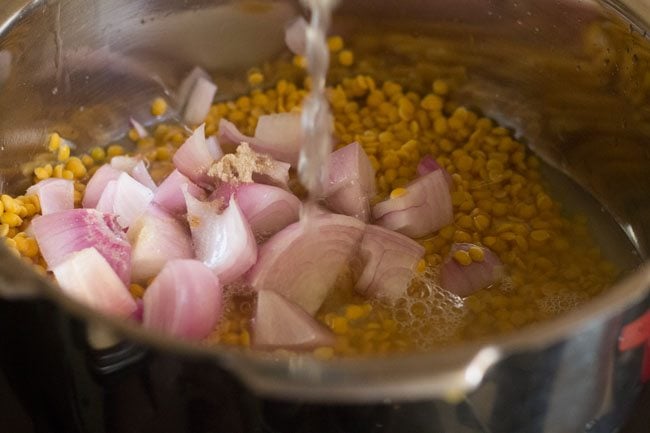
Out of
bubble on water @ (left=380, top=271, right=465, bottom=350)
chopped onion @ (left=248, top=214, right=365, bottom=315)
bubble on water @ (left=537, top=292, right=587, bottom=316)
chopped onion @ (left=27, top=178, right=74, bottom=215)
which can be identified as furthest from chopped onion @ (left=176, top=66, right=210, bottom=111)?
bubble on water @ (left=537, top=292, right=587, bottom=316)

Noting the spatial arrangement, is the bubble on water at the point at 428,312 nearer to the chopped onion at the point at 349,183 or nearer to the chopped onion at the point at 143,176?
the chopped onion at the point at 349,183

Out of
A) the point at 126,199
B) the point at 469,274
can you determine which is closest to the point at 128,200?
the point at 126,199

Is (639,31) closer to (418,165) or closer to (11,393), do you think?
(418,165)

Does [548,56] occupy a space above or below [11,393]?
above

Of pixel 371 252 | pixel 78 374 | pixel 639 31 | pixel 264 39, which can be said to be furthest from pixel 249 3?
pixel 78 374

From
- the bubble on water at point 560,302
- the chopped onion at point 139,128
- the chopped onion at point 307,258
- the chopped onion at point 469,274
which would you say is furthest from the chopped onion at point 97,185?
the bubble on water at point 560,302

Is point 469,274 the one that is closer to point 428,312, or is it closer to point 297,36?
point 428,312

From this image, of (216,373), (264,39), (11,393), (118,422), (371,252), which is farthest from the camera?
(264,39)
